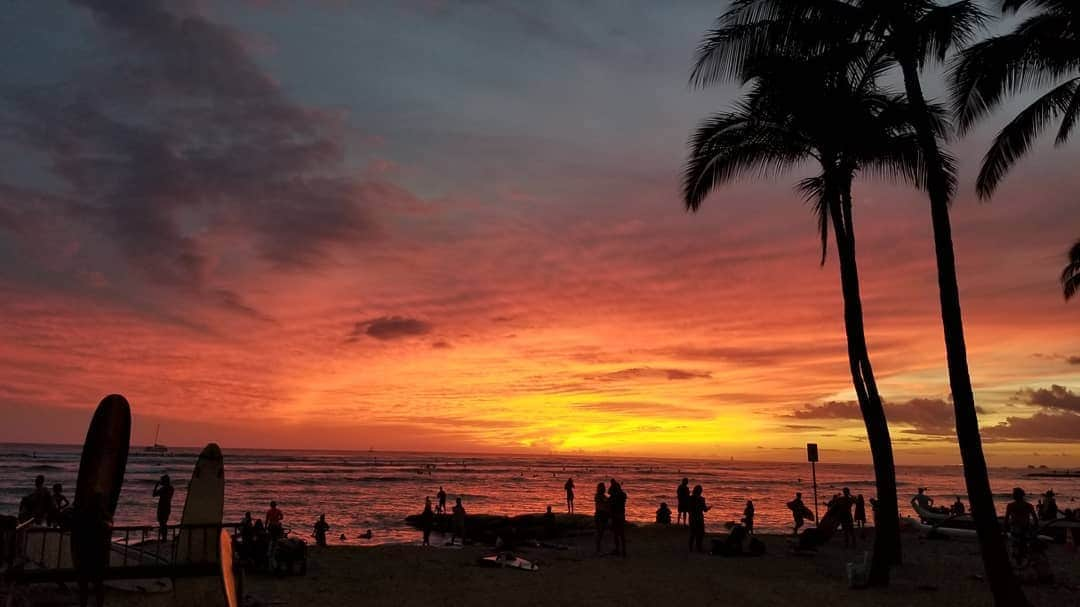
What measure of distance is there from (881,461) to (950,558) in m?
5.58

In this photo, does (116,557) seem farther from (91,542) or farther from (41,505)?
(91,542)

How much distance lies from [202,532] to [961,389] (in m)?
13.4

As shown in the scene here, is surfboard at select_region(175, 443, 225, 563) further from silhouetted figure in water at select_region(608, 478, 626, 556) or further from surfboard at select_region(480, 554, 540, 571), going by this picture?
silhouetted figure in water at select_region(608, 478, 626, 556)

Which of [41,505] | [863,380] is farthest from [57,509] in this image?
[863,380]

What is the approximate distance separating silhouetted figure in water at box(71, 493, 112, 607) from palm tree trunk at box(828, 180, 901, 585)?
48.0 ft

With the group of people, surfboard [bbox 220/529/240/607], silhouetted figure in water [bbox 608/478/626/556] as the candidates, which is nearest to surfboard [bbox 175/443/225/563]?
surfboard [bbox 220/529/240/607]

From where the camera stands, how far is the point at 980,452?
1240 cm

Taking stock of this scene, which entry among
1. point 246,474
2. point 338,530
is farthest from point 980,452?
point 246,474

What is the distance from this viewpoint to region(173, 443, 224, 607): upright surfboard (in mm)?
11969

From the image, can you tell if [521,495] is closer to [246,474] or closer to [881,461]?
[246,474]

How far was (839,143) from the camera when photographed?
16.2 m

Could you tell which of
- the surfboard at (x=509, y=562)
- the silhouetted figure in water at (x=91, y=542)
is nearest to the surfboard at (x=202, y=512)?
the silhouetted figure in water at (x=91, y=542)

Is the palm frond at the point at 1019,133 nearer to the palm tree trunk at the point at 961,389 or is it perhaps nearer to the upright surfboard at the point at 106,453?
the palm tree trunk at the point at 961,389

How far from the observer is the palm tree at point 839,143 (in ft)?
51.9
